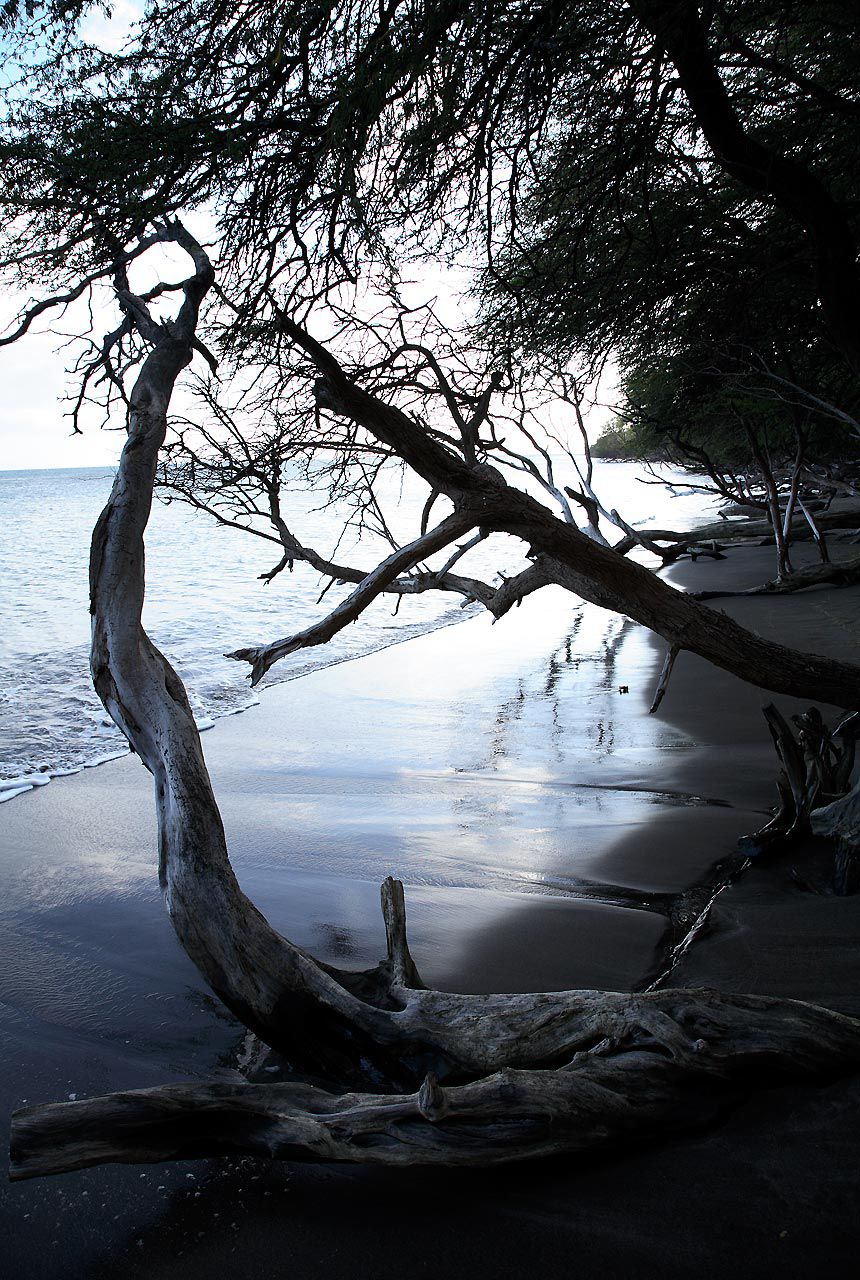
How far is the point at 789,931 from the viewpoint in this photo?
351 cm

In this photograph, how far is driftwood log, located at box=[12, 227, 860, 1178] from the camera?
2.30 metres

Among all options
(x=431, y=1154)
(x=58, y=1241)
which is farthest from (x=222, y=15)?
(x=58, y=1241)

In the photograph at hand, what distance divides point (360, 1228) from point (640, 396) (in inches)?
416

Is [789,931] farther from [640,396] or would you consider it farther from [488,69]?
[640,396]

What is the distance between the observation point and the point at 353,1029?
280cm

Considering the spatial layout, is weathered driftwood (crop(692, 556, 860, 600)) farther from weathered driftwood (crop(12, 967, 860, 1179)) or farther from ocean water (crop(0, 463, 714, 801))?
weathered driftwood (crop(12, 967, 860, 1179))

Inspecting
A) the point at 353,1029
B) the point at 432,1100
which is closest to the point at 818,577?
the point at 353,1029

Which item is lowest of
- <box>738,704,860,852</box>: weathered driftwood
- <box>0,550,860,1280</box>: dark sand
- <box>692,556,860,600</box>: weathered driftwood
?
<box>0,550,860,1280</box>: dark sand

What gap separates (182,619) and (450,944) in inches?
508

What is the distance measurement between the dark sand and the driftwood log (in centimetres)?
14

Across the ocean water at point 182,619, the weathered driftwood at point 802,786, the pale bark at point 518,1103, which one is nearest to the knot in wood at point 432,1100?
the pale bark at point 518,1103

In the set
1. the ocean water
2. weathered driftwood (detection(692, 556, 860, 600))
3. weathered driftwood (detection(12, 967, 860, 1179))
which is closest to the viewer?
weathered driftwood (detection(12, 967, 860, 1179))

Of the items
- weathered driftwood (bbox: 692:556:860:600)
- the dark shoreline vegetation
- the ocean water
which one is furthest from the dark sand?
weathered driftwood (bbox: 692:556:860:600)

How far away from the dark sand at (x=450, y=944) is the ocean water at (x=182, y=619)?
1.25 metres
